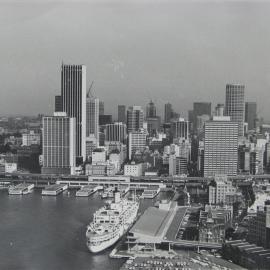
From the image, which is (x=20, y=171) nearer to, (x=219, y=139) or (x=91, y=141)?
(x=91, y=141)

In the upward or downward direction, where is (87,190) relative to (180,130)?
downward

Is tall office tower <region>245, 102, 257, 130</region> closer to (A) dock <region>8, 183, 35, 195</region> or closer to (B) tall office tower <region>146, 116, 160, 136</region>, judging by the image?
(B) tall office tower <region>146, 116, 160, 136</region>

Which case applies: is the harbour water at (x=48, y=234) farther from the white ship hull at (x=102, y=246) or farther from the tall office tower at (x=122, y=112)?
the tall office tower at (x=122, y=112)

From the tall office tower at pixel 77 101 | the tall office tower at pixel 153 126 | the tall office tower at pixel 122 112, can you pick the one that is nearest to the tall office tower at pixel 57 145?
the tall office tower at pixel 122 112

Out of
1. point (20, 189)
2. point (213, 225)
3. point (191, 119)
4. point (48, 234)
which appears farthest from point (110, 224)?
point (191, 119)

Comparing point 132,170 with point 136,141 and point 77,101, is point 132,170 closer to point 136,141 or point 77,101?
point 136,141
